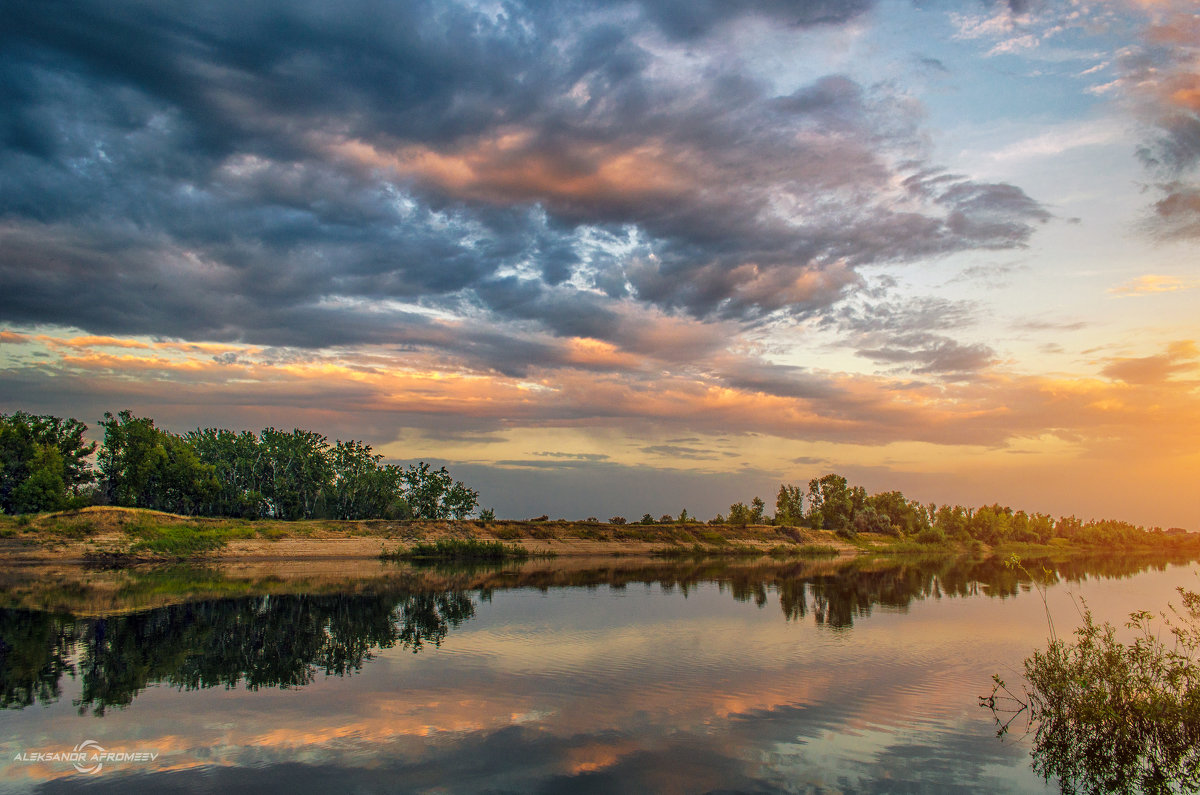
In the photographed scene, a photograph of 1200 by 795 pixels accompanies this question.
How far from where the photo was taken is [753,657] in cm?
2845

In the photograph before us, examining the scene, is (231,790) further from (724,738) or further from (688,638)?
(688,638)

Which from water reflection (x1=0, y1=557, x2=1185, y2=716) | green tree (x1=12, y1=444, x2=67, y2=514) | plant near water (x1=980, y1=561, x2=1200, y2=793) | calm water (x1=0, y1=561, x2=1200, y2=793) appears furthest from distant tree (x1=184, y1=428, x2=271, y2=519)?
plant near water (x1=980, y1=561, x2=1200, y2=793)

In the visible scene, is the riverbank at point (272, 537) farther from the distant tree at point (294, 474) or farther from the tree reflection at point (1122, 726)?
the tree reflection at point (1122, 726)

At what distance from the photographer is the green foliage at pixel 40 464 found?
80250 mm

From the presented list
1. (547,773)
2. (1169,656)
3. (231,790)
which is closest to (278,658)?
(231,790)

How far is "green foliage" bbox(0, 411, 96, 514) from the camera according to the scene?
263 ft

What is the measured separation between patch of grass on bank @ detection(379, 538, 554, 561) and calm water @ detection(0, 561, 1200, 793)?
39.6 m

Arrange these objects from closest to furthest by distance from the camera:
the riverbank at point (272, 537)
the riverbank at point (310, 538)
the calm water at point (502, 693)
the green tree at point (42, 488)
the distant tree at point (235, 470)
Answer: the calm water at point (502, 693) → the riverbank at point (272, 537) → the riverbank at point (310, 538) → the green tree at point (42, 488) → the distant tree at point (235, 470)

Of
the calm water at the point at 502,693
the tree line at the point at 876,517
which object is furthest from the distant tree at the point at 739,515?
the calm water at the point at 502,693

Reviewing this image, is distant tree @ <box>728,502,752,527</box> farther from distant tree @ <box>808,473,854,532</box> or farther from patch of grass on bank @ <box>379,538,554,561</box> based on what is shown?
patch of grass on bank @ <box>379,538,554,561</box>

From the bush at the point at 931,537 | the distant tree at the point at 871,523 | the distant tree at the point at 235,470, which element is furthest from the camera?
the bush at the point at 931,537

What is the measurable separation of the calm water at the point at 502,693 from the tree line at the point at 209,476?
5171 cm

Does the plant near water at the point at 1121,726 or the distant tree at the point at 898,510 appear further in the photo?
the distant tree at the point at 898,510

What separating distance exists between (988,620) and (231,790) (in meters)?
43.1
